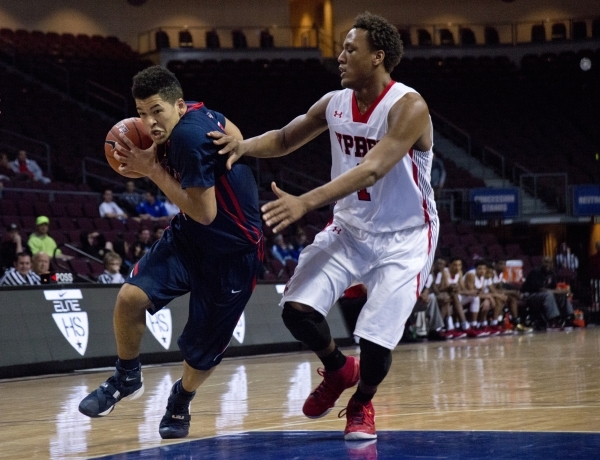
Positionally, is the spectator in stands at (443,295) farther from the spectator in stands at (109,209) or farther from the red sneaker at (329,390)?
the red sneaker at (329,390)

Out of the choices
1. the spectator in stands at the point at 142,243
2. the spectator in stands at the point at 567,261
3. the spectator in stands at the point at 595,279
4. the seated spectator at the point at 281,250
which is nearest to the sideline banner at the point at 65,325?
the spectator in stands at the point at 142,243

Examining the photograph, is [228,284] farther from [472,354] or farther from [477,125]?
[477,125]

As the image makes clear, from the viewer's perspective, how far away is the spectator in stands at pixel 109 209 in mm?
13438

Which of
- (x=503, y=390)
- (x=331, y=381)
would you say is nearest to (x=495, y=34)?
(x=503, y=390)

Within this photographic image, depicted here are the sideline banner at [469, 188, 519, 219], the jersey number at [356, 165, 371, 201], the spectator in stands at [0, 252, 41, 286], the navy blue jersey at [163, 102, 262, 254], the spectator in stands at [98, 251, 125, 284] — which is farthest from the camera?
the sideline banner at [469, 188, 519, 219]

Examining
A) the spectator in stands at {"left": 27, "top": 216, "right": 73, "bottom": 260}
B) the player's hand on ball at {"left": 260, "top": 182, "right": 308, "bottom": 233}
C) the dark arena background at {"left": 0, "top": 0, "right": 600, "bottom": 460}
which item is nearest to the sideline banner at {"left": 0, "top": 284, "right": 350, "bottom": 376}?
the dark arena background at {"left": 0, "top": 0, "right": 600, "bottom": 460}

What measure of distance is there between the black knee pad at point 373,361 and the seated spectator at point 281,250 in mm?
9433

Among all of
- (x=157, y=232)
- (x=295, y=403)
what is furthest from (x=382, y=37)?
(x=157, y=232)

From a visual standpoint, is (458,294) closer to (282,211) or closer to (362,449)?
(362,449)

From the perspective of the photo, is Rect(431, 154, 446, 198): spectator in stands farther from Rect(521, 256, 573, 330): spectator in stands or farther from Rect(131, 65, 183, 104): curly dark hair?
Rect(131, 65, 183, 104): curly dark hair

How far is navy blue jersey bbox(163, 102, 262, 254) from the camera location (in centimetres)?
407

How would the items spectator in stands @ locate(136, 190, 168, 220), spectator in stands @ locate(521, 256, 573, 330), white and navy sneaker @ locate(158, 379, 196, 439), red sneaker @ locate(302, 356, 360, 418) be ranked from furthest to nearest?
spectator in stands @ locate(521, 256, 573, 330) < spectator in stands @ locate(136, 190, 168, 220) < red sneaker @ locate(302, 356, 360, 418) < white and navy sneaker @ locate(158, 379, 196, 439)

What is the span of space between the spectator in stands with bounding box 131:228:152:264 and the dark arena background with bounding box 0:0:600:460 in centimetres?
5

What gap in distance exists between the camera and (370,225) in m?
4.33
